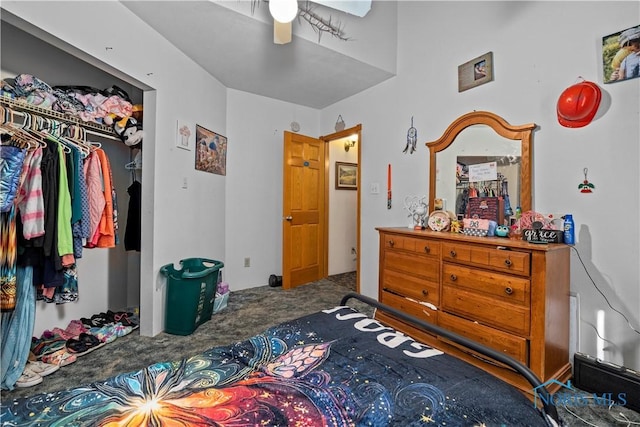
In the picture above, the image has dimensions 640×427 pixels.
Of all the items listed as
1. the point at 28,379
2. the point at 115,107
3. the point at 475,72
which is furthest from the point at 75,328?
the point at 475,72

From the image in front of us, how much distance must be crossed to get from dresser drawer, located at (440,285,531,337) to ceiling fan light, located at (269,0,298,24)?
2029mm

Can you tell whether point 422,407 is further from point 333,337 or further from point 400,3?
point 400,3

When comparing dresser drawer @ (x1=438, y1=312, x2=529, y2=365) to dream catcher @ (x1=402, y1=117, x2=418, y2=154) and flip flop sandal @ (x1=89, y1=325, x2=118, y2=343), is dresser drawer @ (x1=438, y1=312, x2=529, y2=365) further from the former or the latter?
flip flop sandal @ (x1=89, y1=325, x2=118, y2=343)

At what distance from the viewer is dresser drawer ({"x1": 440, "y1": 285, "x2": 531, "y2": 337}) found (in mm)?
1766

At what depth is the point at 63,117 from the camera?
205 cm

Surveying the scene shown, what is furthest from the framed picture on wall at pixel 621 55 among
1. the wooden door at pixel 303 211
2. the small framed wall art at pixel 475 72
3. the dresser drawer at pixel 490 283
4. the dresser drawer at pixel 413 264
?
the wooden door at pixel 303 211

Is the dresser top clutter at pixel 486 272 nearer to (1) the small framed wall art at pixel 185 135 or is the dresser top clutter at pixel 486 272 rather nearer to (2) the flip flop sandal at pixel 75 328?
(1) the small framed wall art at pixel 185 135

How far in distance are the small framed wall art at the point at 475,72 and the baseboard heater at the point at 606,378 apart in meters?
2.12

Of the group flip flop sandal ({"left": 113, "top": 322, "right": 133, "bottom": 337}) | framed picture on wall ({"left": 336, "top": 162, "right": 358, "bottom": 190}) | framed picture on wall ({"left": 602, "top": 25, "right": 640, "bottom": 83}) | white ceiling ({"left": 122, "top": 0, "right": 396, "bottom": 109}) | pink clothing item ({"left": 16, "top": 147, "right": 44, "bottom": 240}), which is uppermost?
white ceiling ({"left": 122, "top": 0, "right": 396, "bottom": 109})

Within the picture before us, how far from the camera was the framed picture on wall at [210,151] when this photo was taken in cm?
302

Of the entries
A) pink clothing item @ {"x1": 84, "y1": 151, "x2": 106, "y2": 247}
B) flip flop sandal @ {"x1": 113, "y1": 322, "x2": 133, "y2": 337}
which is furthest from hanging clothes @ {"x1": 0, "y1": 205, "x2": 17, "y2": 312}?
flip flop sandal @ {"x1": 113, "y1": 322, "x2": 133, "y2": 337}

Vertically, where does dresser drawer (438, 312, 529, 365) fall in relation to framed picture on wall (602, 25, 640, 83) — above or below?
below

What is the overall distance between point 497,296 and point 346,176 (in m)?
3.16

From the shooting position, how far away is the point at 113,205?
2213 mm
